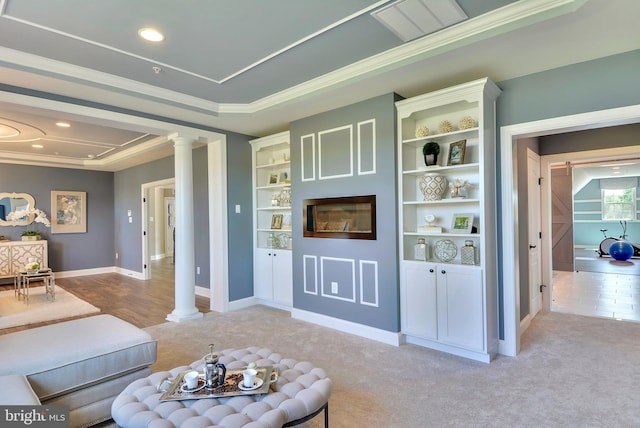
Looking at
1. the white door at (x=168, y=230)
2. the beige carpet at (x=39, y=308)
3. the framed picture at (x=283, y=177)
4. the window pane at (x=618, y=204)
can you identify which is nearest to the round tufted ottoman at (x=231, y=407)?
the framed picture at (x=283, y=177)

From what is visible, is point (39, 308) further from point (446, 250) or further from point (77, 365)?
point (446, 250)

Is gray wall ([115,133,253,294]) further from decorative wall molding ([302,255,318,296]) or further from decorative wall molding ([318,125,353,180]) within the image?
decorative wall molding ([318,125,353,180])

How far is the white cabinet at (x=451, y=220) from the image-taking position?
3.04 meters

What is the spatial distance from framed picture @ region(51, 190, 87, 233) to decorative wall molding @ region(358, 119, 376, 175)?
7306 millimetres

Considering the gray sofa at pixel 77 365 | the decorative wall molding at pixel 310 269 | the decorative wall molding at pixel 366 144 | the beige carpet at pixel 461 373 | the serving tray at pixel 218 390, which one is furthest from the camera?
the decorative wall molding at pixel 310 269

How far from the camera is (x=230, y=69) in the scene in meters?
3.22

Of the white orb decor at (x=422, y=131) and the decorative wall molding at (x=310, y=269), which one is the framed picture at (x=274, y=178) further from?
the white orb decor at (x=422, y=131)

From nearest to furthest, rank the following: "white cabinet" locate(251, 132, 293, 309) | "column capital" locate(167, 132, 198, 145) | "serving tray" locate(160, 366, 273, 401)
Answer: "serving tray" locate(160, 366, 273, 401)
"column capital" locate(167, 132, 198, 145)
"white cabinet" locate(251, 132, 293, 309)

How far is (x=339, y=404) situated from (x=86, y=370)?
1594mm

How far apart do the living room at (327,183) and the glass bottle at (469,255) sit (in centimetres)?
24

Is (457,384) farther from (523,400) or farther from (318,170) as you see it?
(318,170)

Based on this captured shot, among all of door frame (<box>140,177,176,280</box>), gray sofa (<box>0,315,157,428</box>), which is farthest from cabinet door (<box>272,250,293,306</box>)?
door frame (<box>140,177,176,280</box>)

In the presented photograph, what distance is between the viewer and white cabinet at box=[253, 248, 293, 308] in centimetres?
473

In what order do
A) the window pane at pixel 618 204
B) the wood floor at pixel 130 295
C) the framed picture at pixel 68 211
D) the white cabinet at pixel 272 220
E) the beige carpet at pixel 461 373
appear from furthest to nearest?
the window pane at pixel 618 204 < the framed picture at pixel 68 211 < the white cabinet at pixel 272 220 < the wood floor at pixel 130 295 < the beige carpet at pixel 461 373
